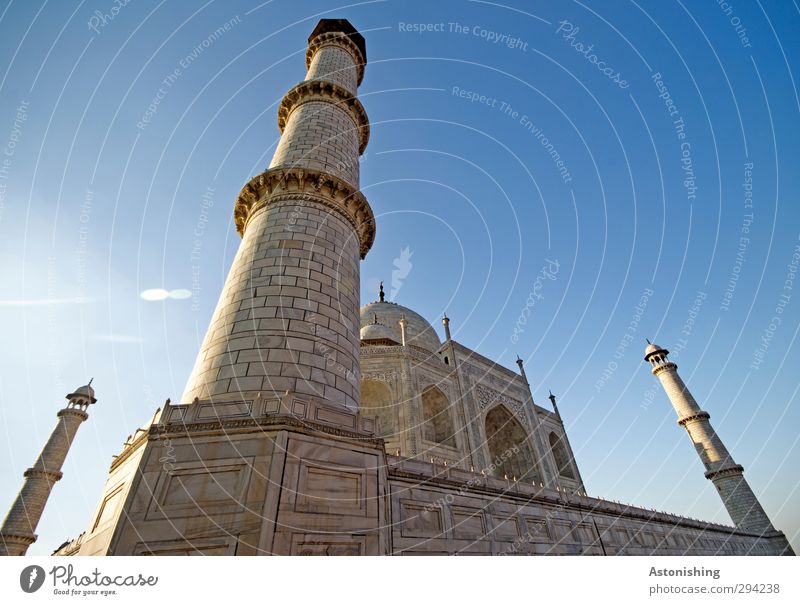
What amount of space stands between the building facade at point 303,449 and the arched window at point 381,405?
373 inches

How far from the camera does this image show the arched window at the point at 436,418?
733 inches

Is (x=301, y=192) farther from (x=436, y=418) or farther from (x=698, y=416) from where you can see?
(x=698, y=416)

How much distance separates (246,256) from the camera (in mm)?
7230

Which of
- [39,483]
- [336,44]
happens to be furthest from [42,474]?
[336,44]

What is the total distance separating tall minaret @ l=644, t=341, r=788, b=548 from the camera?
21.5 m

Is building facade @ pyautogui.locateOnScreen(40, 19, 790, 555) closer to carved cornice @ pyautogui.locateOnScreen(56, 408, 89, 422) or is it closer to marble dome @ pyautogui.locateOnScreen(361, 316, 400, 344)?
marble dome @ pyautogui.locateOnScreen(361, 316, 400, 344)

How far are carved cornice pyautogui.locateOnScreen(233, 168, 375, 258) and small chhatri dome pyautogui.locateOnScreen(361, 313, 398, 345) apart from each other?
1553 centimetres

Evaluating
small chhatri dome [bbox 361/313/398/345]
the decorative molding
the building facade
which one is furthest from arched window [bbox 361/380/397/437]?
the building facade

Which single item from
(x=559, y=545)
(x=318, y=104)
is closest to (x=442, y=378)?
(x=559, y=545)
